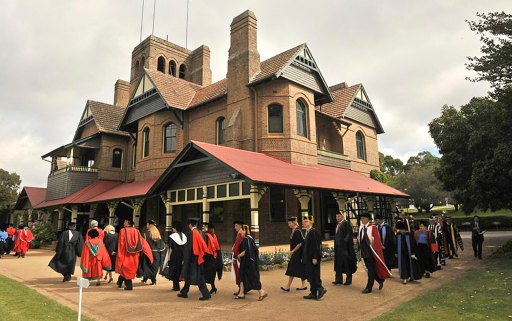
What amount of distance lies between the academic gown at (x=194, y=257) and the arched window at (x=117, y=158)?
68.9 feet

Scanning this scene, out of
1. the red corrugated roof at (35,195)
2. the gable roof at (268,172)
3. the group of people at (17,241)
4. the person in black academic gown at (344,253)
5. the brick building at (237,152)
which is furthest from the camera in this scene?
the red corrugated roof at (35,195)

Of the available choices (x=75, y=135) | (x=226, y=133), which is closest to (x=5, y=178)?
(x=75, y=135)

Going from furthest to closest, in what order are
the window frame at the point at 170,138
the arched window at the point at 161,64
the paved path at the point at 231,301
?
the arched window at the point at 161,64 < the window frame at the point at 170,138 < the paved path at the point at 231,301

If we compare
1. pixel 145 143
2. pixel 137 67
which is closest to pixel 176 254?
pixel 145 143

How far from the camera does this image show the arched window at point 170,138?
2275 centimetres

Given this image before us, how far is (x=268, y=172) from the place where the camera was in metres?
14.0

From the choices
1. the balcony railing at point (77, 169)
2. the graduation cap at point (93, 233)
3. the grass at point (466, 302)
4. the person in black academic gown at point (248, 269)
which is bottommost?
the grass at point (466, 302)

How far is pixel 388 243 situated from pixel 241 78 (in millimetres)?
12712

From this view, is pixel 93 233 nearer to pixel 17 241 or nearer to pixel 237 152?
pixel 237 152

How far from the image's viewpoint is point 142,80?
959 inches

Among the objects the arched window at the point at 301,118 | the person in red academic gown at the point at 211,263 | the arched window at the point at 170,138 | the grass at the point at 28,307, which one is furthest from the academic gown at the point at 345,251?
the arched window at the point at 170,138

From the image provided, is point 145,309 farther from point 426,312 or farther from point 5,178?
point 5,178

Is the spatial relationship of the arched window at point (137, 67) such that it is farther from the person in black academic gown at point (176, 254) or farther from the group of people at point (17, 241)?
the person in black academic gown at point (176, 254)

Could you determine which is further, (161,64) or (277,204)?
(161,64)
